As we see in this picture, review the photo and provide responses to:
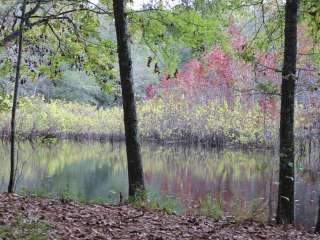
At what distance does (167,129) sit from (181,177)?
16130 millimetres

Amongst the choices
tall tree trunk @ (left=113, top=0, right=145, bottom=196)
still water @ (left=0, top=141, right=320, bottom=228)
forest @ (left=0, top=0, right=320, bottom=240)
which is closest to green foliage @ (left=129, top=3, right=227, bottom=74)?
forest @ (left=0, top=0, right=320, bottom=240)

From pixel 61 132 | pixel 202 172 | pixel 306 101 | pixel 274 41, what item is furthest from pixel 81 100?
pixel 274 41

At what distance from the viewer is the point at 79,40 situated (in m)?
10.7

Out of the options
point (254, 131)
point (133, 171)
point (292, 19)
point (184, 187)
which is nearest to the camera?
point (292, 19)

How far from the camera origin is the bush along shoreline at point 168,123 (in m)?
30.4

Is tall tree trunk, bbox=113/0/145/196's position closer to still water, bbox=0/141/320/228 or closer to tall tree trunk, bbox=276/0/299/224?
still water, bbox=0/141/320/228

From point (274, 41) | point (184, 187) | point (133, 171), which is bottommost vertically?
point (184, 187)

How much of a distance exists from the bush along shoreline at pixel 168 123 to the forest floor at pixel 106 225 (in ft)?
67.6

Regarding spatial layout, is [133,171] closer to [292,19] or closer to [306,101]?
[292,19]

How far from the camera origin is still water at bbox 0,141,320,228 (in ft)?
43.2

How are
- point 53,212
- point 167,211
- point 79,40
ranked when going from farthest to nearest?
point 79,40 < point 167,211 < point 53,212

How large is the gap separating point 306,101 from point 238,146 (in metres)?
5.44

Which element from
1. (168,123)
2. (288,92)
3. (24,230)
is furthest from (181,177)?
(168,123)

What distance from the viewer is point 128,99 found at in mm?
7887
